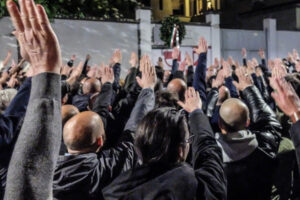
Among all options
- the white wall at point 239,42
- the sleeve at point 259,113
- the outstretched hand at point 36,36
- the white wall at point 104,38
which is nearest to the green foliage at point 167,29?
the white wall at point 104,38

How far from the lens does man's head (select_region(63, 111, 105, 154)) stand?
8.12 feet

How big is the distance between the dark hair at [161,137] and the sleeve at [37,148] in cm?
85

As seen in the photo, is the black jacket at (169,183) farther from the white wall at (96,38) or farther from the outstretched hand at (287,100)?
the white wall at (96,38)

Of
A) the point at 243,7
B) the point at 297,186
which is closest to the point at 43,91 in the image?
the point at 297,186

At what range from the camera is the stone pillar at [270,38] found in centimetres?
2155

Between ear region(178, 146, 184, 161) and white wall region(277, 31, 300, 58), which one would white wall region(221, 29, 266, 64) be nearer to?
white wall region(277, 31, 300, 58)

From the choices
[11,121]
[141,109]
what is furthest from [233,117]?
[11,121]

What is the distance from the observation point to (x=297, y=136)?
6.01ft

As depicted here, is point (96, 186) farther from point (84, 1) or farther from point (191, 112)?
point (84, 1)

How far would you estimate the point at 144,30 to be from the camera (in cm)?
Answer: 1777

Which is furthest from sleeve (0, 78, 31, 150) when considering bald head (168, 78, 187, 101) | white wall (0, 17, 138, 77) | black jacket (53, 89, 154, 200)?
white wall (0, 17, 138, 77)

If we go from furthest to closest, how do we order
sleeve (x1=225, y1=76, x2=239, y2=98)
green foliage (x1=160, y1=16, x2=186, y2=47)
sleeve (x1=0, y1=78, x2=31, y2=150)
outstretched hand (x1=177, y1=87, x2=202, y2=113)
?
1. green foliage (x1=160, y1=16, x2=186, y2=47)
2. sleeve (x1=225, y1=76, x2=239, y2=98)
3. outstretched hand (x1=177, y1=87, x2=202, y2=113)
4. sleeve (x1=0, y1=78, x2=31, y2=150)

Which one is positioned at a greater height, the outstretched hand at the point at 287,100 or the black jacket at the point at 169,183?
the outstretched hand at the point at 287,100

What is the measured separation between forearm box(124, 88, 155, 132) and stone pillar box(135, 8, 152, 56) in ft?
47.4
